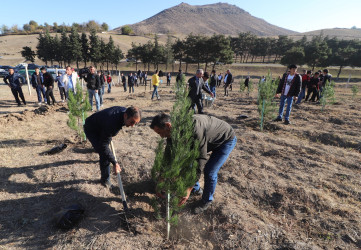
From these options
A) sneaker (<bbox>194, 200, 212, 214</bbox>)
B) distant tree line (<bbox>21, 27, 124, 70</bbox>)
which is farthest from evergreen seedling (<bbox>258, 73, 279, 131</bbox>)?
distant tree line (<bbox>21, 27, 124, 70</bbox>)

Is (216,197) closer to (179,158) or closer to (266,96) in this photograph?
(179,158)

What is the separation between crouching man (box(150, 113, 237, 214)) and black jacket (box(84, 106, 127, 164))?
0.87 metres

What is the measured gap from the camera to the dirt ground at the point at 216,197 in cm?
280

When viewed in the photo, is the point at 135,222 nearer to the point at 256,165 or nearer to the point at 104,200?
the point at 104,200

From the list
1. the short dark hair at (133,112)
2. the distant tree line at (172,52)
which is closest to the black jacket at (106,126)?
the short dark hair at (133,112)

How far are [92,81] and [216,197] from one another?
6.57 m

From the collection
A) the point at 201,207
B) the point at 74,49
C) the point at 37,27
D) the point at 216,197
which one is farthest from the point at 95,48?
the point at 37,27

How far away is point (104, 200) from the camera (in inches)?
136

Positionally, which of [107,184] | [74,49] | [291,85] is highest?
[74,49]

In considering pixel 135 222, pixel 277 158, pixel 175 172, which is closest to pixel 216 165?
pixel 175 172

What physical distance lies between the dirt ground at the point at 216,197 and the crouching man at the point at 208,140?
57 centimetres

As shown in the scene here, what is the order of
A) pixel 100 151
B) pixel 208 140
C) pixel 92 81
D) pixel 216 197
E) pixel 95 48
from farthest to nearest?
pixel 95 48, pixel 92 81, pixel 216 197, pixel 100 151, pixel 208 140

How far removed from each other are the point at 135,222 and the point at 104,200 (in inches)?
29.9

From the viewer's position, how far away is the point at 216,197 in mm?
3564
